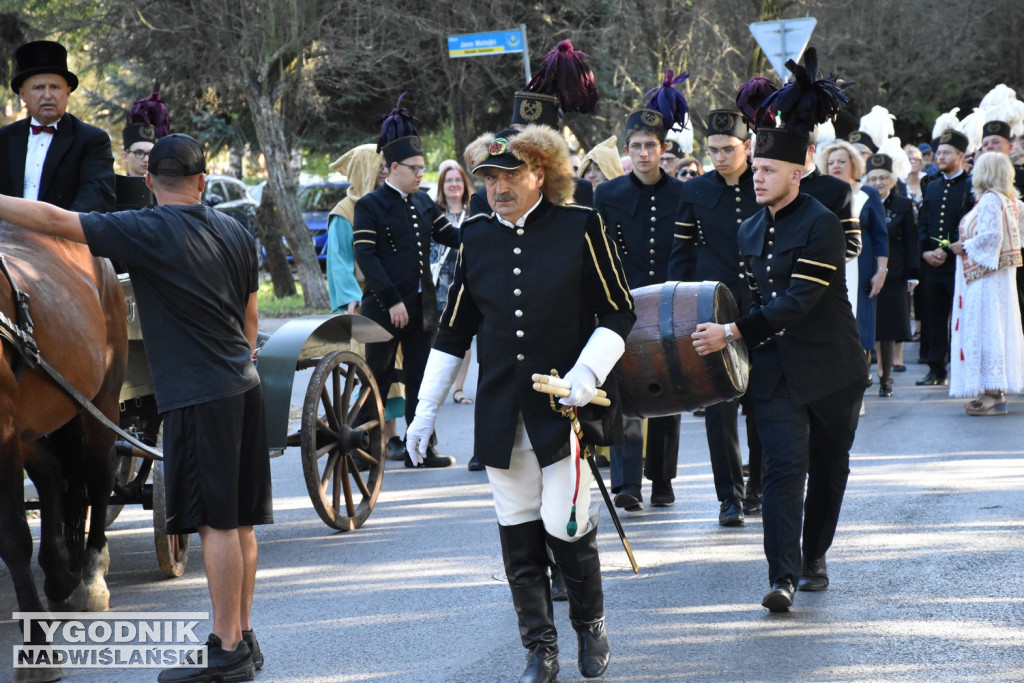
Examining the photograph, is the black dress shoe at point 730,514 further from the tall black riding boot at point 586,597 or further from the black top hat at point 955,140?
the black top hat at point 955,140

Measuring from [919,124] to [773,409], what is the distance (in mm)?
30693

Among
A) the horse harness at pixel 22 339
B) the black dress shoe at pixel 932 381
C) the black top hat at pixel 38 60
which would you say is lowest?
the black dress shoe at pixel 932 381

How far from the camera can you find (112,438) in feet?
20.3

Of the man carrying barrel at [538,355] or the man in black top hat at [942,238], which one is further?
the man in black top hat at [942,238]

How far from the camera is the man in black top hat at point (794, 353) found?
18.3 ft

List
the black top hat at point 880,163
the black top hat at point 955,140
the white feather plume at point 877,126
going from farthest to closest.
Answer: the white feather plume at point 877,126
the black top hat at point 880,163
the black top hat at point 955,140

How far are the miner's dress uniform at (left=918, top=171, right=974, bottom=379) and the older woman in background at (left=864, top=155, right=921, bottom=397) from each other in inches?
7.6

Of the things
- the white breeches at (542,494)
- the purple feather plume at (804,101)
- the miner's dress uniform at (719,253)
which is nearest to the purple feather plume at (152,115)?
the miner's dress uniform at (719,253)

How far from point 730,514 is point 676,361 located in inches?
68.2

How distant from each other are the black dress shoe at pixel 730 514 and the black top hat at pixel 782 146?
2.33 metres

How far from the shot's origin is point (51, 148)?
669 centimetres

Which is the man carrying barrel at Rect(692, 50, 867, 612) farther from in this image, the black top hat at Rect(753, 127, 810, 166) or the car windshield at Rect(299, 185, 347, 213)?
the car windshield at Rect(299, 185, 347, 213)

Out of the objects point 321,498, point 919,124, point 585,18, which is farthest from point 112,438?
point 919,124

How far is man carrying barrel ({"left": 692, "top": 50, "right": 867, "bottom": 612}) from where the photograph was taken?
5.57 m
